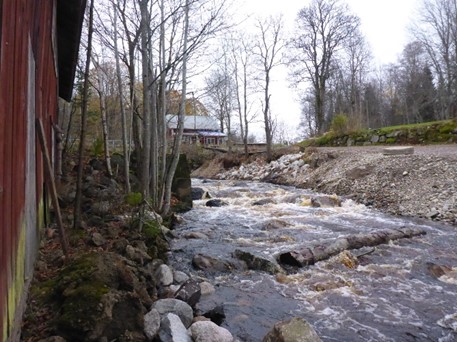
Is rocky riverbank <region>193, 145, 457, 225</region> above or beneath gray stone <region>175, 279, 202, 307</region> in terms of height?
above

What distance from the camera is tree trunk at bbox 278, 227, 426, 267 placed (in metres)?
5.72

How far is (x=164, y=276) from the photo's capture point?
191 inches

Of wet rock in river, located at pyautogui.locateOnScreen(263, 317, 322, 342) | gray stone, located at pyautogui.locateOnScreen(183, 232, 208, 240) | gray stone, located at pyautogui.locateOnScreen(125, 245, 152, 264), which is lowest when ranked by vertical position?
wet rock in river, located at pyautogui.locateOnScreen(263, 317, 322, 342)

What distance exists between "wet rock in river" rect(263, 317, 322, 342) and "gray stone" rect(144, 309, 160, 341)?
40.3 inches

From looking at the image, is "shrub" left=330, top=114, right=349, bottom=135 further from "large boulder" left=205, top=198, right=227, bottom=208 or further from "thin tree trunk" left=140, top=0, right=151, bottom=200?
"thin tree trunk" left=140, top=0, right=151, bottom=200

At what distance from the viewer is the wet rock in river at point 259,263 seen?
5441mm

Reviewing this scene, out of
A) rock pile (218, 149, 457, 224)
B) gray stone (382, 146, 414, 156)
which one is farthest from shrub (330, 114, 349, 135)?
gray stone (382, 146, 414, 156)

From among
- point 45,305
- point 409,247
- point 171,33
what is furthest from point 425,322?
point 171,33

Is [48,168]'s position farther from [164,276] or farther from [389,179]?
[389,179]

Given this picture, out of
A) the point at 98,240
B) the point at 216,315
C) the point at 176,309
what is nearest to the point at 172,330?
the point at 176,309

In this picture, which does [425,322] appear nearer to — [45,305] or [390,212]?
[45,305]

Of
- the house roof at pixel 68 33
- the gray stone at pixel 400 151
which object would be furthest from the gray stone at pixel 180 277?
the gray stone at pixel 400 151

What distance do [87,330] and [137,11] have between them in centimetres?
696

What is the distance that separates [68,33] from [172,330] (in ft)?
21.3
